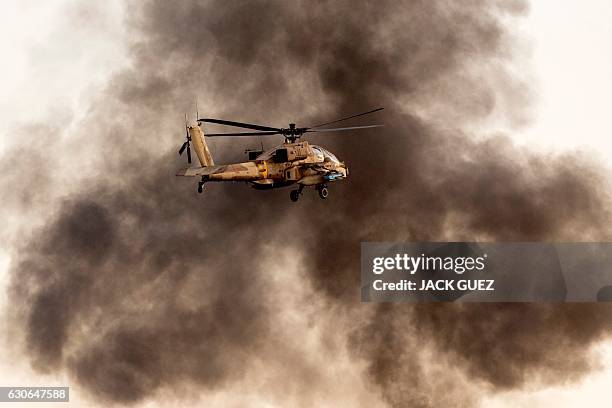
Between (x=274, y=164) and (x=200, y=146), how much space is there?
419cm

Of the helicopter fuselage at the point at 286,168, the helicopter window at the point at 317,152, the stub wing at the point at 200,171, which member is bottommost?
the stub wing at the point at 200,171

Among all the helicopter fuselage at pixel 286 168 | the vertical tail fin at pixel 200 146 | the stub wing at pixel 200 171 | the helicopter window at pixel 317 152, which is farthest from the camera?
the helicopter window at pixel 317 152

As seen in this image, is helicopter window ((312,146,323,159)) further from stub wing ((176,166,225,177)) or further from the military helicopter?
stub wing ((176,166,225,177))

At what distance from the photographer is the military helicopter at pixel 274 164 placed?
52688 millimetres

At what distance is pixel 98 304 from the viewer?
2840 inches

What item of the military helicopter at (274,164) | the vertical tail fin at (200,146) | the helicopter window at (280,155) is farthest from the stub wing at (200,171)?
the helicopter window at (280,155)

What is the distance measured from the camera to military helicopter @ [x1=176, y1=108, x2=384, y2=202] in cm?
5269

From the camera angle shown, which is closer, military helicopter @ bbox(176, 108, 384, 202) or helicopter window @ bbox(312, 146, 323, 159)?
military helicopter @ bbox(176, 108, 384, 202)

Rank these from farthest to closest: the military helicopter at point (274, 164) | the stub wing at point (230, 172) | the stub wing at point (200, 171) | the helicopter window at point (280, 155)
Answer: the helicopter window at point (280, 155), the military helicopter at point (274, 164), the stub wing at point (230, 172), the stub wing at point (200, 171)

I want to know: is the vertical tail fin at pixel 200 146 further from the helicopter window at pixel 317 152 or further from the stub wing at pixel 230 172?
the helicopter window at pixel 317 152

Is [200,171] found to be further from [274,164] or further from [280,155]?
[280,155]

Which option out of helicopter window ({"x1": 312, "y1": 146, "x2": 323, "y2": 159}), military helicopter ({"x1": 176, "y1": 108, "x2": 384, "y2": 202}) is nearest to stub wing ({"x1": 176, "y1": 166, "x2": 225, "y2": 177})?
military helicopter ({"x1": 176, "y1": 108, "x2": 384, "y2": 202})

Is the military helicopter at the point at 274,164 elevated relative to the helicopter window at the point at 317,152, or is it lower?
lower

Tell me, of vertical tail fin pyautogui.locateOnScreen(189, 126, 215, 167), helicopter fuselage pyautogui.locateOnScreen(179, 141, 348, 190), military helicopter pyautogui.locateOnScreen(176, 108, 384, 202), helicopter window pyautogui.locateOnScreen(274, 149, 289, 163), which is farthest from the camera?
helicopter window pyautogui.locateOnScreen(274, 149, 289, 163)
